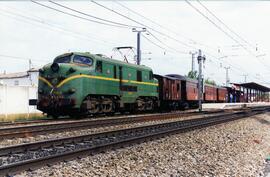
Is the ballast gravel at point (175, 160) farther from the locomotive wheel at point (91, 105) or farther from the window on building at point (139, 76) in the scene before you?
the window on building at point (139, 76)

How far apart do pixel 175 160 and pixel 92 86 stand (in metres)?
10.5

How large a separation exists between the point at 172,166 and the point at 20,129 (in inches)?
288

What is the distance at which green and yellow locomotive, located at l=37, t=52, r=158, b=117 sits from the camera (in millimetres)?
17344


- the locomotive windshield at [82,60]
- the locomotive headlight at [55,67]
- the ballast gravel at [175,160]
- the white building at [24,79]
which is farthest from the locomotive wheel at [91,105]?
the white building at [24,79]

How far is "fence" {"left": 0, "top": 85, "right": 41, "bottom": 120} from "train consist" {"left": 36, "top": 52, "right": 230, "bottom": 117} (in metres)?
6.49

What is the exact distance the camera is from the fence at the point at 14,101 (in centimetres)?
2391

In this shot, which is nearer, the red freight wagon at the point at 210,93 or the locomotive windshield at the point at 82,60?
the locomotive windshield at the point at 82,60

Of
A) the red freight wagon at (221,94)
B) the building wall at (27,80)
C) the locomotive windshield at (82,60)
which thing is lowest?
the red freight wagon at (221,94)

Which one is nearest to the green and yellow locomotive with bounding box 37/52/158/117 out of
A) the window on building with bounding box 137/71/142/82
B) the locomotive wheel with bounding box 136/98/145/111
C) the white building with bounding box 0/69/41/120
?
the window on building with bounding box 137/71/142/82

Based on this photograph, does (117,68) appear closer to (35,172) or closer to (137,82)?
(137,82)

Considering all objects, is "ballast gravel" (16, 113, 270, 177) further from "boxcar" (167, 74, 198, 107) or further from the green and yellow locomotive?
"boxcar" (167, 74, 198, 107)

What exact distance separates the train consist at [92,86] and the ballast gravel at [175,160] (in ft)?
23.3

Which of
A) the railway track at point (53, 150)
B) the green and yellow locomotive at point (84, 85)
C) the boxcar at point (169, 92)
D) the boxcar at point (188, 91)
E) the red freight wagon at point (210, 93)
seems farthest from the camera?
the red freight wagon at point (210, 93)

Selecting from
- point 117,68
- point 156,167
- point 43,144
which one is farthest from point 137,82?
point 156,167
